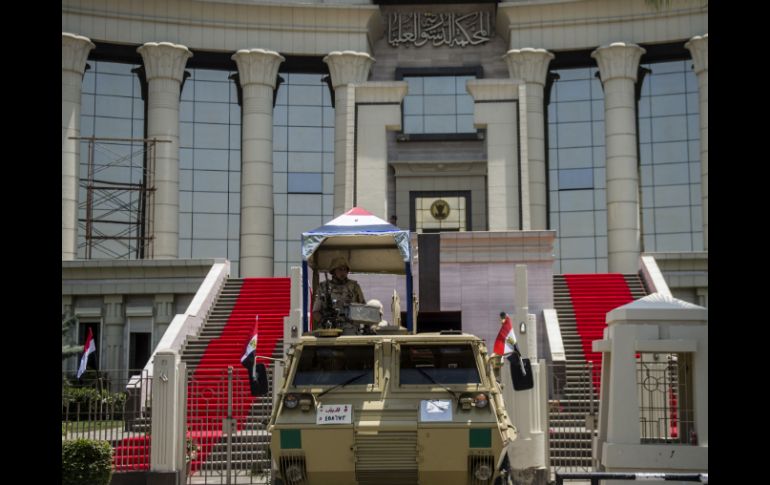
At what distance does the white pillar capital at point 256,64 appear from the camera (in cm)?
4162

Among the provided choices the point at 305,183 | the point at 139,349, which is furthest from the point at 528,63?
the point at 139,349

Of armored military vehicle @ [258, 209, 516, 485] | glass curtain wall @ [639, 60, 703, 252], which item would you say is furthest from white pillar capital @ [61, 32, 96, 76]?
armored military vehicle @ [258, 209, 516, 485]

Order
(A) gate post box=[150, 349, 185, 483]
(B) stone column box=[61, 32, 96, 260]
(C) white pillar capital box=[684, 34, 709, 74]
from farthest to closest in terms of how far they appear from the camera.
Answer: (C) white pillar capital box=[684, 34, 709, 74], (B) stone column box=[61, 32, 96, 260], (A) gate post box=[150, 349, 185, 483]

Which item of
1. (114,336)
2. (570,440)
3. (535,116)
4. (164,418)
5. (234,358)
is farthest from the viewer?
(535,116)

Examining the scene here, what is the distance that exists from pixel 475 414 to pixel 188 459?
8.26 m

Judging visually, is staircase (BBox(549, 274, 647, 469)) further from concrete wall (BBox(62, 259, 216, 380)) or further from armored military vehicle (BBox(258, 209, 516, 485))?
concrete wall (BBox(62, 259, 216, 380))

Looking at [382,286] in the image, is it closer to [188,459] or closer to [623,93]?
[188,459]

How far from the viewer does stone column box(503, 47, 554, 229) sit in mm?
41156

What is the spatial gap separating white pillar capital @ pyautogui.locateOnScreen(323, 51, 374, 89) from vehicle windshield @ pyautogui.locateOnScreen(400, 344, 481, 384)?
29280 millimetres

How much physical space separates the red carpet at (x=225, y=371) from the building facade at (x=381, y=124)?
23.8 ft

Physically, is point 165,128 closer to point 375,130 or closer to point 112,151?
point 112,151

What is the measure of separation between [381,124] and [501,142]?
4.71 metres

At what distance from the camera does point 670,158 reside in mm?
42312
